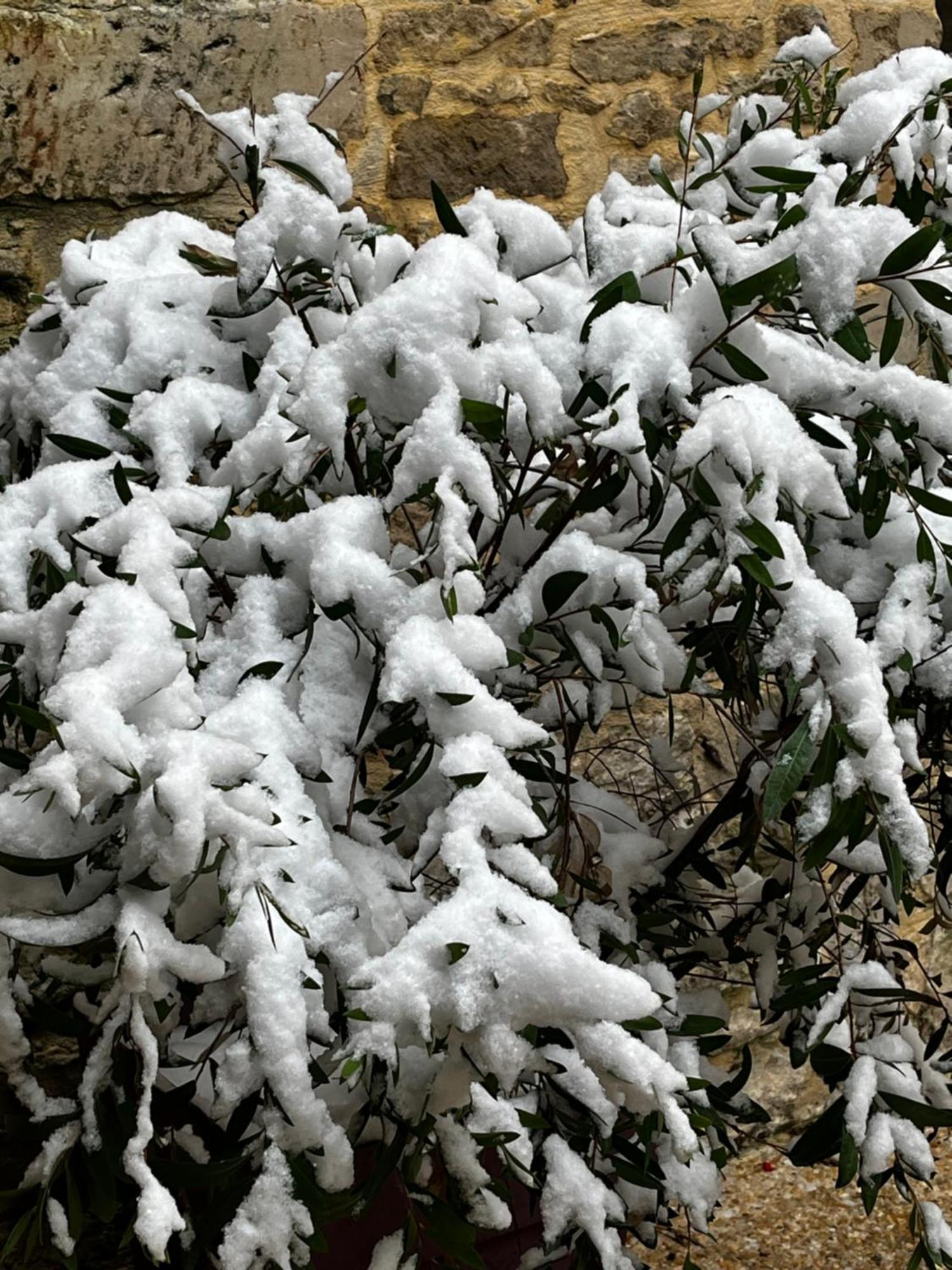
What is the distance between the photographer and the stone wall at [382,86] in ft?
6.72

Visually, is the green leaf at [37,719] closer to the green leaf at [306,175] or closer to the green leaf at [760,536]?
the green leaf at [760,536]

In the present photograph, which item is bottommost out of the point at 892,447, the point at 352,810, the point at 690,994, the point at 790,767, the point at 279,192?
the point at 690,994

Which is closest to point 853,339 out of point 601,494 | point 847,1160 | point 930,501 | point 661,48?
point 930,501

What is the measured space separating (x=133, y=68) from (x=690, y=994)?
1682 millimetres

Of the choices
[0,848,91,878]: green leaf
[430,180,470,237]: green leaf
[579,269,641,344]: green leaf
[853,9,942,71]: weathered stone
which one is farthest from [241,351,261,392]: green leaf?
[853,9,942,71]: weathered stone

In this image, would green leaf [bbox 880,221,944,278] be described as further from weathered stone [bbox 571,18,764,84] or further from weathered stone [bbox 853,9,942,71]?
weathered stone [bbox 853,9,942,71]

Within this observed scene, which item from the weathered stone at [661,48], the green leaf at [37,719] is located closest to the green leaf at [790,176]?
the green leaf at [37,719]

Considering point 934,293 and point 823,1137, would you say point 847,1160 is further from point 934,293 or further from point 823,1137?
point 934,293

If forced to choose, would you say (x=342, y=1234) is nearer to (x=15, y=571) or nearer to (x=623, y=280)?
(x=15, y=571)

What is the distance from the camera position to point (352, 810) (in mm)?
1160

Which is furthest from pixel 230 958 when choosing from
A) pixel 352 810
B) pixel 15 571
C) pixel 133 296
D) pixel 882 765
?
pixel 133 296

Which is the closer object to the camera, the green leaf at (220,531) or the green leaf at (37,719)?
the green leaf at (37,719)

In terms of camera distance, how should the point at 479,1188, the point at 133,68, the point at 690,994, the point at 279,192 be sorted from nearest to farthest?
1. the point at 479,1188
2. the point at 279,192
3. the point at 690,994
4. the point at 133,68

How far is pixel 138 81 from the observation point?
2.08m
